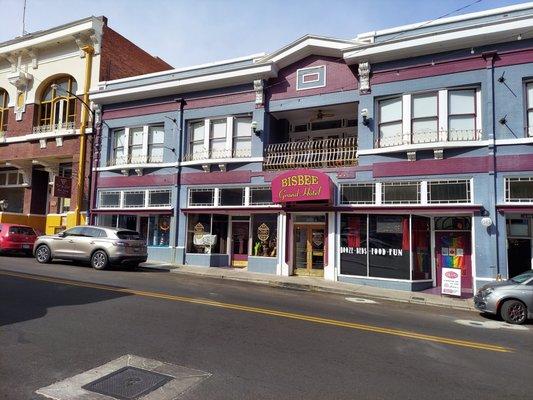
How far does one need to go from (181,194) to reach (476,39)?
13690 millimetres

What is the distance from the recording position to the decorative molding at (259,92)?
19413 millimetres

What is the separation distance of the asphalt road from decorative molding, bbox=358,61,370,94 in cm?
936

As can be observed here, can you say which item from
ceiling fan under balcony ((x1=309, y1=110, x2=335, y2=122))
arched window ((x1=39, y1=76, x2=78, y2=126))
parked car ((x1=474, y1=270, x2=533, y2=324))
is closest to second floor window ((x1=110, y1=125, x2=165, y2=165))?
arched window ((x1=39, y1=76, x2=78, y2=126))

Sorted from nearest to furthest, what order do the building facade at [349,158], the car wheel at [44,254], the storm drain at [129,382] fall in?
the storm drain at [129,382], the building facade at [349,158], the car wheel at [44,254]

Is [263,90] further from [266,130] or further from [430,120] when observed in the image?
[430,120]

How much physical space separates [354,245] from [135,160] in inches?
475

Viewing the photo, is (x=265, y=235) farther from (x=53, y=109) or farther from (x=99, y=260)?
(x=53, y=109)

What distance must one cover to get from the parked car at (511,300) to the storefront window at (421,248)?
14.2 ft

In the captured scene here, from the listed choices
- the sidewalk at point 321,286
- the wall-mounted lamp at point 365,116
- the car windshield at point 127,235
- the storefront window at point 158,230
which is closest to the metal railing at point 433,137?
the wall-mounted lamp at point 365,116

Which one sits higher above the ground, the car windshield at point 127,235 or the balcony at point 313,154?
the balcony at point 313,154

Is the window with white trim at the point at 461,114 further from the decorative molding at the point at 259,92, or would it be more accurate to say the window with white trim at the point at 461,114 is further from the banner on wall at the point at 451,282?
the decorative molding at the point at 259,92

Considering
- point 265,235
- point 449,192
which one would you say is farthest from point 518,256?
point 265,235

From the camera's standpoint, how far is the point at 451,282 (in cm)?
1425

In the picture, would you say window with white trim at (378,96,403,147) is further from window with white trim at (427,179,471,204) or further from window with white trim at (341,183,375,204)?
window with white trim at (427,179,471,204)
